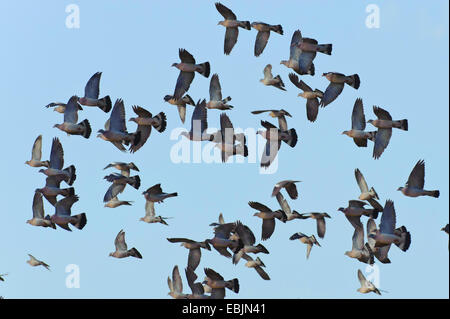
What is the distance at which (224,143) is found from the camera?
36125mm

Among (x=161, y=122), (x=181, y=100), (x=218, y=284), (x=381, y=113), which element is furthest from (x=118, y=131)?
(x=381, y=113)

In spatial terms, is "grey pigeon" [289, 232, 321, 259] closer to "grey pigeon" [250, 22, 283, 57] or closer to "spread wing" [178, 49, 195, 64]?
"grey pigeon" [250, 22, 283, 57]

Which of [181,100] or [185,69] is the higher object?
[185,69]

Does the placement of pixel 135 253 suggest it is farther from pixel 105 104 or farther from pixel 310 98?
pixel 310 98

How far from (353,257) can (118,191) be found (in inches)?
274

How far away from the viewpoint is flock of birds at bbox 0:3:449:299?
119 feet

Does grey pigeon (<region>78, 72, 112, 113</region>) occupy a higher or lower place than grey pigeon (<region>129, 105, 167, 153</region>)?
higher

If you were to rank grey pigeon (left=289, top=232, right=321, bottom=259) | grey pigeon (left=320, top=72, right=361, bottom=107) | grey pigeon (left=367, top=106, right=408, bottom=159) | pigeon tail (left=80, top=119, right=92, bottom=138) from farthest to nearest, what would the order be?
grey pigeon (left=289, top=232, right=321, bottom=259) → pigeon tail (left=80, top=119, right=92, bottom=138) → grey pigeon (left=320, top=72, right=361, bottom=107) → grey pigeon (left=367, top=106, right=408, bottom=159)

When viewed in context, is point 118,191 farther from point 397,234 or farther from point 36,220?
point 397,234

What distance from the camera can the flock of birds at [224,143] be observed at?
36406mm

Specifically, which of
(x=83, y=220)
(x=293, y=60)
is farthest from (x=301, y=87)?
(x=83, y=220)

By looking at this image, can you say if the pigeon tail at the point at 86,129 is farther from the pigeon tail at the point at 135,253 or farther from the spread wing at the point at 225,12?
the spread wing at the point at 225,12

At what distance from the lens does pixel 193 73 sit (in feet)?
123

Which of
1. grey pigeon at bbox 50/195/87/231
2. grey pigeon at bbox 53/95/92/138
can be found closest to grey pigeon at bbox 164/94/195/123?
grey pigeon at bbox 53/95/92/138
